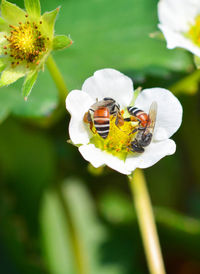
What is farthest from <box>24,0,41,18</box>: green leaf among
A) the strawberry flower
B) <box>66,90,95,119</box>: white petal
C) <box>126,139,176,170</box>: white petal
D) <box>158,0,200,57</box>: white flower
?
<box>126,139,176,170</box>: white petal

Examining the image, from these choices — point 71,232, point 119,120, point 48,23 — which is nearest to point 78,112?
point 119,120

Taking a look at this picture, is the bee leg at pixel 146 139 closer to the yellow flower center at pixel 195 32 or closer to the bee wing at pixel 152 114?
the bee wing at pixel 152 114

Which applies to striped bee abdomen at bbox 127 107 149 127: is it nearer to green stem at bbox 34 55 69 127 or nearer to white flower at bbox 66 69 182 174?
white flower at bbox 66 69 182 174

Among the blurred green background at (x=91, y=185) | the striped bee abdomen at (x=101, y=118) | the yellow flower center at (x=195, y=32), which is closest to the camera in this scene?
the striped bee abdomen at (x=101, y=118)

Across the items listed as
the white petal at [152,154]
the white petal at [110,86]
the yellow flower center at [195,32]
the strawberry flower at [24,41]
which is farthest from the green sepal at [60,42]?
the yellow flower center at [195,32]

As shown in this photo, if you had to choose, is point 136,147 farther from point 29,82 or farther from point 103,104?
point 29,82

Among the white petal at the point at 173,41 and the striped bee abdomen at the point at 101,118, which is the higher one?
the white petal at the point at 173,41

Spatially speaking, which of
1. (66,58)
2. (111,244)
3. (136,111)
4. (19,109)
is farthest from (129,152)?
(111,244)
